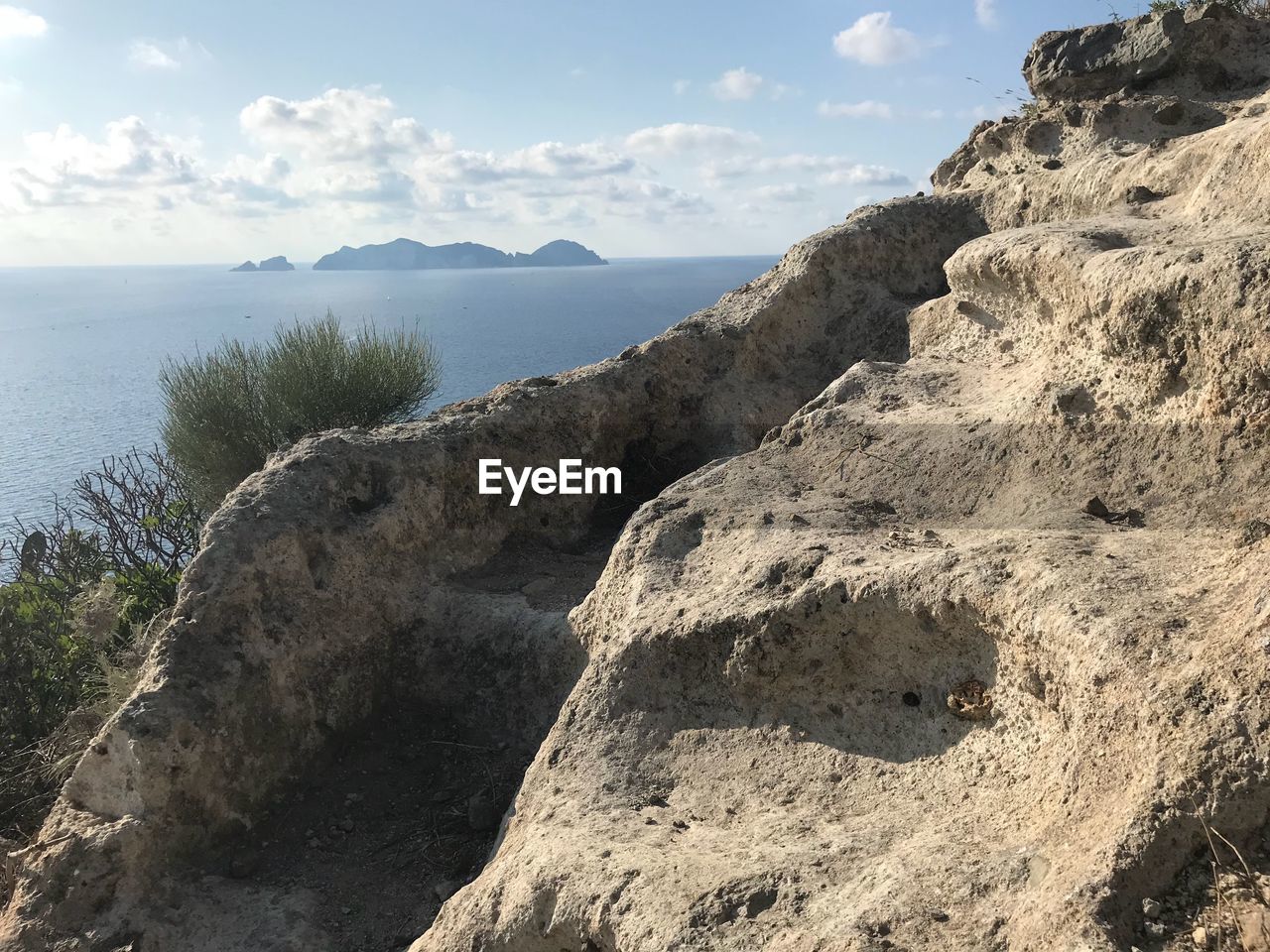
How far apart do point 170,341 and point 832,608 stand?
89923mm

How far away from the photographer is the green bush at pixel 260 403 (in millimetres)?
16438

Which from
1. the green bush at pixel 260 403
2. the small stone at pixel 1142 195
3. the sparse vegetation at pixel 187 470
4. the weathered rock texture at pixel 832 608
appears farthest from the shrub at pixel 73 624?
the small stone at pixel 1142 195

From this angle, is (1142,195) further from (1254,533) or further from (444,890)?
(444,890)

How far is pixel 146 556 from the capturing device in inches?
628

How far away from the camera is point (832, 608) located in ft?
14.9

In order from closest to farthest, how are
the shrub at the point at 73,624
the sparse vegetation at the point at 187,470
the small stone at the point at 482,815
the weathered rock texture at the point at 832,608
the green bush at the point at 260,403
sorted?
1. the weathered rock texture at the point at 832,608
2. the small stone at the point at 482,815
3. the shrub at the point at 73,624
4. the sparse vegetation at the point at 187,470
5. the green bush at the point at 260,403

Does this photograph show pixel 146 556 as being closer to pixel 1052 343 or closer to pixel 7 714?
pixel 7 714

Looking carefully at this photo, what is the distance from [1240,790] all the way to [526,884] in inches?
99.4

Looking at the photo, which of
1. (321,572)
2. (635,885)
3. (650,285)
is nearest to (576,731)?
(635,885)

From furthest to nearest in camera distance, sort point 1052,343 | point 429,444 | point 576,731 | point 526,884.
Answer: point 429,444, point 1052,343, point 576,731, point 526,884

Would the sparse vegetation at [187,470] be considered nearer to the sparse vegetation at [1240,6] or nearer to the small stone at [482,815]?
the small stone at [482,815]

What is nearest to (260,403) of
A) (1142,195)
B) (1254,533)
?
(1142,195)

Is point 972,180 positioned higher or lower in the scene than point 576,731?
higher

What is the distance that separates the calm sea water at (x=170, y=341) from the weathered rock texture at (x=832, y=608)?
63.4 feet
